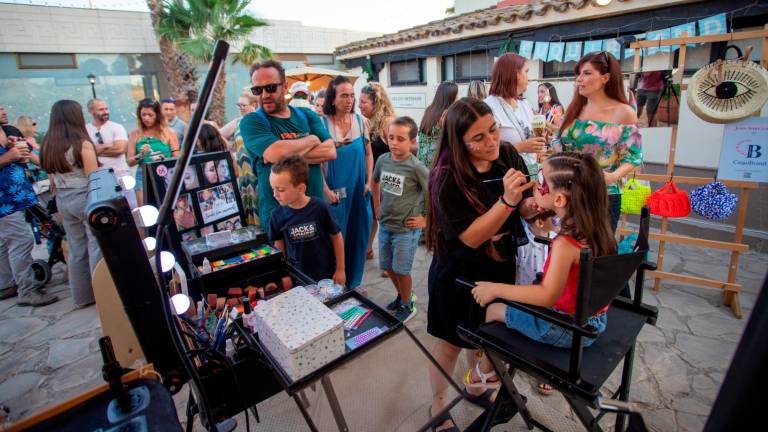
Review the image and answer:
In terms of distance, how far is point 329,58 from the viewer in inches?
664

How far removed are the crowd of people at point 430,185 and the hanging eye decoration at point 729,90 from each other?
0.55 metres

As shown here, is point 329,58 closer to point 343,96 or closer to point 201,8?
point 201,8

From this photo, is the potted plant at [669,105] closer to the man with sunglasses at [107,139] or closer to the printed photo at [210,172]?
the printed photo at [210,172]

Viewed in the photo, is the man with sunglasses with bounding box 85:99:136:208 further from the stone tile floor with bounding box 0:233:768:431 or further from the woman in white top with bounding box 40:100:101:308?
the stone tile floor with bounding box 0:233:768:431

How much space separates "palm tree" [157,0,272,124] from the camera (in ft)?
36.5

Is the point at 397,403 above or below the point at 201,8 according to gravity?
below

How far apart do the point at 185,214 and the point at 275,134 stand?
0.86 m

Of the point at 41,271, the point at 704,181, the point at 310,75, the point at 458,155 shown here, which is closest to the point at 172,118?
the point at 41,271

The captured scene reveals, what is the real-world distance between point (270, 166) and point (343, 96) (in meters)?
1.08

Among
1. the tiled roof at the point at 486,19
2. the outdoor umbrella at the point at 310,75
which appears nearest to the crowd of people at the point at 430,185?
the tiled roof at the point at 486,19

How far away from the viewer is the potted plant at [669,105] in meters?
3.34

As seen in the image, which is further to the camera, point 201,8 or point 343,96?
point 201,8

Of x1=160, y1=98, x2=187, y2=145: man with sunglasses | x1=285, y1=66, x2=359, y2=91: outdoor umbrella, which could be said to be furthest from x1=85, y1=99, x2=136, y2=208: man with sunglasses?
x1=285, y1=66, x2=359, y2=91: outdoor umbrella

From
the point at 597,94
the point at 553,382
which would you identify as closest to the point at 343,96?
the point at 597,94
